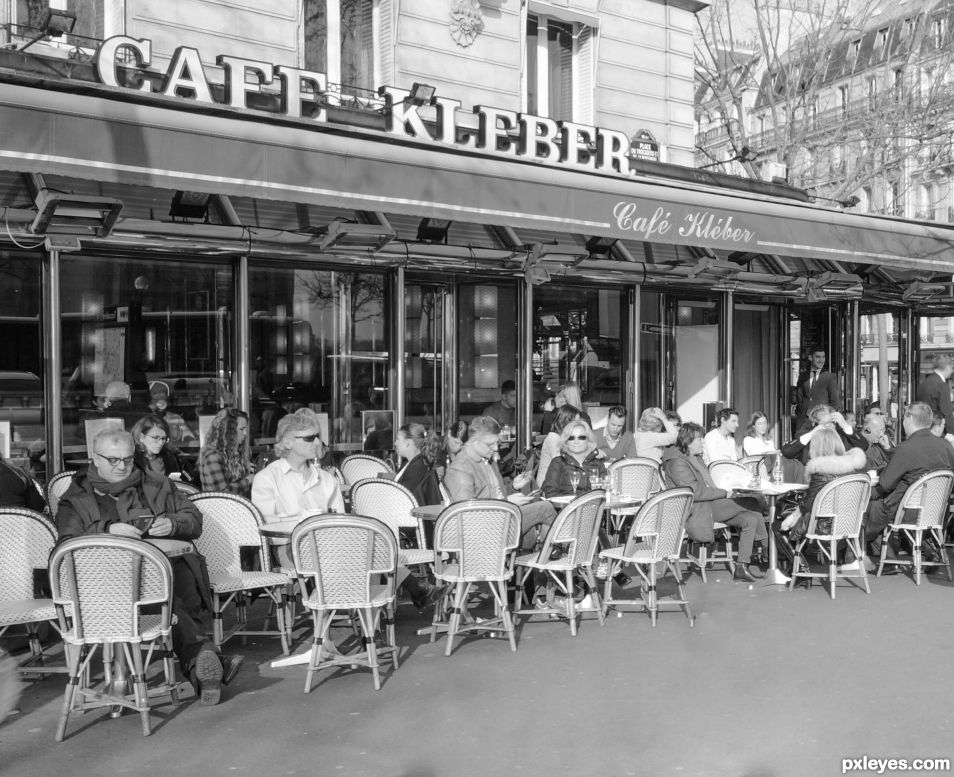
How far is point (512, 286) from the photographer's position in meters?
12.1


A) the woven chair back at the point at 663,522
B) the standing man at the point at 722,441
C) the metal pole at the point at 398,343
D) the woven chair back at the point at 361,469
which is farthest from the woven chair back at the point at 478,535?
the metal pole at the point at 398,343

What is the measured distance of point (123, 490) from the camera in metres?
5.45

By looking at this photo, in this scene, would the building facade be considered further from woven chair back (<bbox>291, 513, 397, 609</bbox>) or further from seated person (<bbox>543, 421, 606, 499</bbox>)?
woven chair back (<bbox>291, 513, 397, 609</bbox>)

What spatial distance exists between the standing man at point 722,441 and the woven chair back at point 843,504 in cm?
240

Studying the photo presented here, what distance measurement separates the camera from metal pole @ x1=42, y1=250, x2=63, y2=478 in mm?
8766

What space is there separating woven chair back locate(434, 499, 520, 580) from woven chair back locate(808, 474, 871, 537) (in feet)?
8.68

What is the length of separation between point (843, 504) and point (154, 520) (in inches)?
190

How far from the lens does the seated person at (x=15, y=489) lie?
6.45m

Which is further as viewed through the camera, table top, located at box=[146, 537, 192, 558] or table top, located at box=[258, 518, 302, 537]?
table top, located at box=[258, 518, 302, 537]

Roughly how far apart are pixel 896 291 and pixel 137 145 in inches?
528

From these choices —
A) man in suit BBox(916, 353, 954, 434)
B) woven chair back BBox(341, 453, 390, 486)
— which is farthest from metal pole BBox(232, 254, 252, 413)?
man in suit BBox(916, 353, 954, 434)

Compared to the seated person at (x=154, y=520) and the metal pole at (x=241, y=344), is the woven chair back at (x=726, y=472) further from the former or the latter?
the seated person at (x=154, y=520)

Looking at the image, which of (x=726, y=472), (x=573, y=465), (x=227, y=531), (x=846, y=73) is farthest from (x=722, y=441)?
(x=846, y=73)

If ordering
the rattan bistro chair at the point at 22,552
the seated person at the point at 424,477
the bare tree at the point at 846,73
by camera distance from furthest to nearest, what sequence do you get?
the bare tree at the point at 846,73 → the seated person at the point at 424,477 → the rattan bistro chair at the point at 22,552
